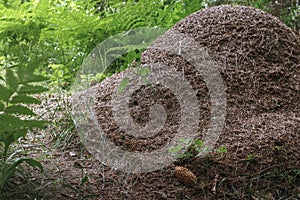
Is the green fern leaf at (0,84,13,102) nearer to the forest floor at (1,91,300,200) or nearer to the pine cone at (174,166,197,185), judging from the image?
the forest floor at (1,91,300,200)

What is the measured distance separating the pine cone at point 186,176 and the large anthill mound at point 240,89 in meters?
0.24

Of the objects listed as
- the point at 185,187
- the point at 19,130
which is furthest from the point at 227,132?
the point at 19,130

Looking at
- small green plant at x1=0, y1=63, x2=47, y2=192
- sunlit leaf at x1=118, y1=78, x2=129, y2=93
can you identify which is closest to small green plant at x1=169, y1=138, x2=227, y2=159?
sunlit leaf at x1=118, y1=78, x2=129, y2=93

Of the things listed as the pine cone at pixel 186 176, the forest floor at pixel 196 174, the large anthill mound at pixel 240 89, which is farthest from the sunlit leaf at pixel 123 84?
the pine cone at pixel 186 176

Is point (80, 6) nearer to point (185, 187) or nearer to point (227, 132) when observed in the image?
point (227, 132)

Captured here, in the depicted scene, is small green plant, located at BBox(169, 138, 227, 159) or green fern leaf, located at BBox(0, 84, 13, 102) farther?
small green plant, located at BBox(169, 138, 227, 159)

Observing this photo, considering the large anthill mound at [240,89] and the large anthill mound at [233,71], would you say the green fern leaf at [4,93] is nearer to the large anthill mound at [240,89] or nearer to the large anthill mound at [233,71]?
the large anthill mound at [240,89]

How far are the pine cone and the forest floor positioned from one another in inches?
0.9

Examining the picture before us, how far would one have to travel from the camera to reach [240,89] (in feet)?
8.80

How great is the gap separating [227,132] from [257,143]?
0.67ft

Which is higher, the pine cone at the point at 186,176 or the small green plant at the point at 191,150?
the small green plant at the point at 191,150

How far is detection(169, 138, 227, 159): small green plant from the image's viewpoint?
2170mm

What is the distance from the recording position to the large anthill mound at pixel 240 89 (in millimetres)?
2309

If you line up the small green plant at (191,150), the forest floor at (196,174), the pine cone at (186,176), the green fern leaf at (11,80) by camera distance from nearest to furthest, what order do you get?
the green fern leaf at (11,80) < the forest floor at (196,174) < the pine cone at (186,176) < the small green plant at (191,150)
